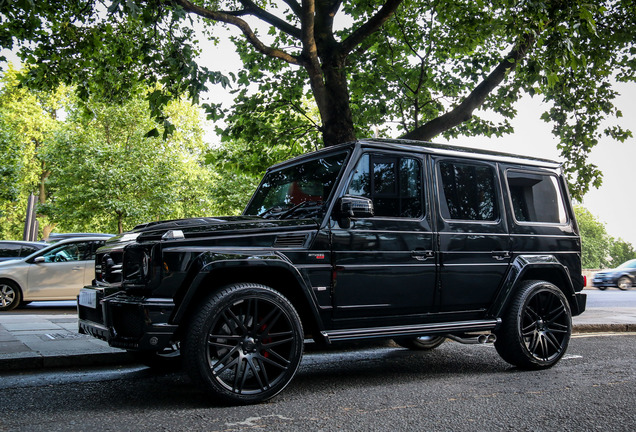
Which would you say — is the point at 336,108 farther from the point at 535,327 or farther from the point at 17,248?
the point at 17,248

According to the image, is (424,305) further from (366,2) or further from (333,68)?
(366,2)

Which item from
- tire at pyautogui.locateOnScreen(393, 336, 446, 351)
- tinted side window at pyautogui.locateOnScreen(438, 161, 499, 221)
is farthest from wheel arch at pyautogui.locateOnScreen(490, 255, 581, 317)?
tire at pyautogui.locateOnScreen(393, 336, 446, 351)

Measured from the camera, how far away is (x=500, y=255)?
602 centimetres

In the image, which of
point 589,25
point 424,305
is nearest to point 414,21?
point 589,25

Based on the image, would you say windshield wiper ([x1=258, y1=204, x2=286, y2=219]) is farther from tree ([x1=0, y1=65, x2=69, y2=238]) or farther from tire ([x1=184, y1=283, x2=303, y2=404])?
tree ([x1=0, y1=65, x2=69, y2=238])

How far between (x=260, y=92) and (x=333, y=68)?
4.02 metres

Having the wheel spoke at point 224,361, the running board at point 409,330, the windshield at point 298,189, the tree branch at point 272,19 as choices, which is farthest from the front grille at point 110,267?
the tree branch at point 272,19

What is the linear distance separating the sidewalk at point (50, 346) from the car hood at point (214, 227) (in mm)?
1752

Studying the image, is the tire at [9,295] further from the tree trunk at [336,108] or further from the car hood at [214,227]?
the car hood at [214,227]

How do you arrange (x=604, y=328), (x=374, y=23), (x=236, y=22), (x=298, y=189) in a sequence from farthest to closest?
(x=374, y=23)
(x=236, y=22)
(x=604, y=328)
(x=298, y=189)

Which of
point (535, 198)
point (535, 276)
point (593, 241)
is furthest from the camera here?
point (593, 241)

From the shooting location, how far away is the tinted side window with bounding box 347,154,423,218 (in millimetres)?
5312

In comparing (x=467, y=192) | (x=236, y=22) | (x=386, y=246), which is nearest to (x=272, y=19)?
(x=236, y=22)

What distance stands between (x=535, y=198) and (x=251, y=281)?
357 centimetres
